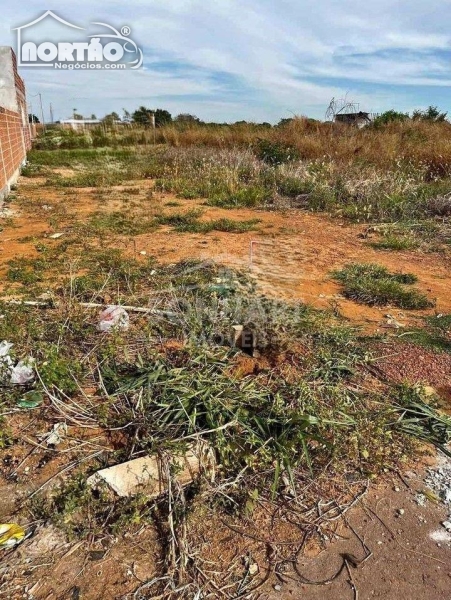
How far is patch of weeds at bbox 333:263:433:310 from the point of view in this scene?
12.3 feet

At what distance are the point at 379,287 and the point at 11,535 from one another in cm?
326

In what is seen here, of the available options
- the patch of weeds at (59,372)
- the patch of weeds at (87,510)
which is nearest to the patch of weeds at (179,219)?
the patch of weeds at (59,372)

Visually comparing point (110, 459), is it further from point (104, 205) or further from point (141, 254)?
point (104, 205)

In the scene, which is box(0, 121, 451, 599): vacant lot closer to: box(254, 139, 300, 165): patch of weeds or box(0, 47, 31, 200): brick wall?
box(0, 47, 31, 200): brick wall

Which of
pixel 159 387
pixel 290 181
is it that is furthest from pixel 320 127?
pixel 159 387

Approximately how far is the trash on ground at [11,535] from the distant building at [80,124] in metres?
19.4

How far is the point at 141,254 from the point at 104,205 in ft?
10.6

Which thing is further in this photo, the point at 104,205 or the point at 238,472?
the point at 104,205

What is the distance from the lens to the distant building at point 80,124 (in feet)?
62.8

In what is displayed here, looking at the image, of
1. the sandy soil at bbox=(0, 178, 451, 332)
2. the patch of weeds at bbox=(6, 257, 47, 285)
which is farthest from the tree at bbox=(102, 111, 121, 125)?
the patch of weeds at bbox=(6, 257, 47, 285)

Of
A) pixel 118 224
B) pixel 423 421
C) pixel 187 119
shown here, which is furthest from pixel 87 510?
pixel 187 119

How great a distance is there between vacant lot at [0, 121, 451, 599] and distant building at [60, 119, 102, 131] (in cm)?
1504

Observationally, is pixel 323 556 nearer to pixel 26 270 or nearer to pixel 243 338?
pixel 243 338

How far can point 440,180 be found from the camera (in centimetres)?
816
